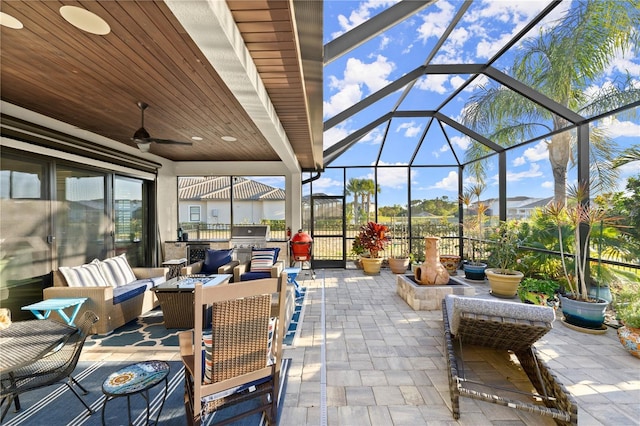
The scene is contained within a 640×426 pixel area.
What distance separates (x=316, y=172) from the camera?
7.66 m

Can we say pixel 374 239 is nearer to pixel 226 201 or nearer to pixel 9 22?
pixel 226 201

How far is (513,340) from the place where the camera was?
7.69ft

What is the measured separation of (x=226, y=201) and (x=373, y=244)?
398 centimetres

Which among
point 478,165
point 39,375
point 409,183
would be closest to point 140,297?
point 39,375

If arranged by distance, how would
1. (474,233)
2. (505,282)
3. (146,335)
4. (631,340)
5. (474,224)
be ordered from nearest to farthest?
(631,340) < (146,335) < (505,282) < (474,224) < (474,233)

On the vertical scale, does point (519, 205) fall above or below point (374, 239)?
above

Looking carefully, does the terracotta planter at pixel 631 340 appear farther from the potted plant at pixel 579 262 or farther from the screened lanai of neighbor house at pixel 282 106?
the screened lanai of neighbor house at pixel 282 106

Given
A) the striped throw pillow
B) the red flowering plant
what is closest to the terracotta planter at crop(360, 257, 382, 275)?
the red flowering plant

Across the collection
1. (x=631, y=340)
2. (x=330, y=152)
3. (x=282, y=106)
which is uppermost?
(x=330, y=152)

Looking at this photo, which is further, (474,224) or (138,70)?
(474,224)

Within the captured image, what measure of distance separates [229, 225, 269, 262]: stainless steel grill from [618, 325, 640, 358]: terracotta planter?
231 inches

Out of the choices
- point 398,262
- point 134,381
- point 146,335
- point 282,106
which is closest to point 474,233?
point 398,262

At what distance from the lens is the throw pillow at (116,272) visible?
4070 millimetres

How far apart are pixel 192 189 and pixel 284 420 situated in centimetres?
643
